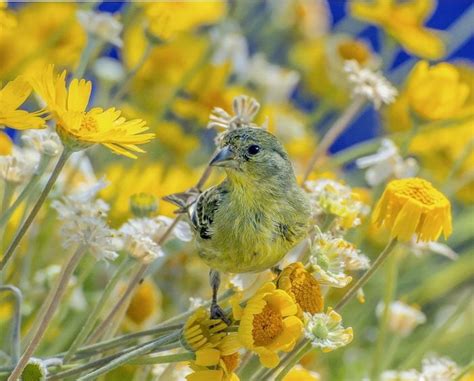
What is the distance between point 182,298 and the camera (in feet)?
2.92

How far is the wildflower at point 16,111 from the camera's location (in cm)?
46

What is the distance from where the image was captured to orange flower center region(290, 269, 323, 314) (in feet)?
1.62

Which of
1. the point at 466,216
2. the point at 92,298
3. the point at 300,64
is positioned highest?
the point at 300,64

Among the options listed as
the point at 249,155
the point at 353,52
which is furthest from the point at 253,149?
the point at 353,52

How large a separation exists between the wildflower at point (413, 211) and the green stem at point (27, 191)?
7.8 inches

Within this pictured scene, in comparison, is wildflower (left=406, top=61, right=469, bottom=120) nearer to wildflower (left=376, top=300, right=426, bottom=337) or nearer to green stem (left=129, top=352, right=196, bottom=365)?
wildflower (left=376, top=300, right=426, bottom=337)

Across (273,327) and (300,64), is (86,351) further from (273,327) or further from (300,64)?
(300,64)

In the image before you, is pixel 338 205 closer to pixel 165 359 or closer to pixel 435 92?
pixel 165 359

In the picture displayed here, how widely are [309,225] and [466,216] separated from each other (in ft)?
1.82

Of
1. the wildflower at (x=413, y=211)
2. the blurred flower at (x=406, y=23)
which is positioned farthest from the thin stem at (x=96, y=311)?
the blurred flower at (x=406, y=23)

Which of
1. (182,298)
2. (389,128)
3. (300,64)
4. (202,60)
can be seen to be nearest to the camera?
(182,298)

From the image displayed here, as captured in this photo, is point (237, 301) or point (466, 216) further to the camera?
point (466, 216)

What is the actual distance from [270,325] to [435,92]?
0.40m

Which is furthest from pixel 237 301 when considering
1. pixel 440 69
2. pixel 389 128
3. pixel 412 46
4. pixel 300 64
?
pixel 300 64
